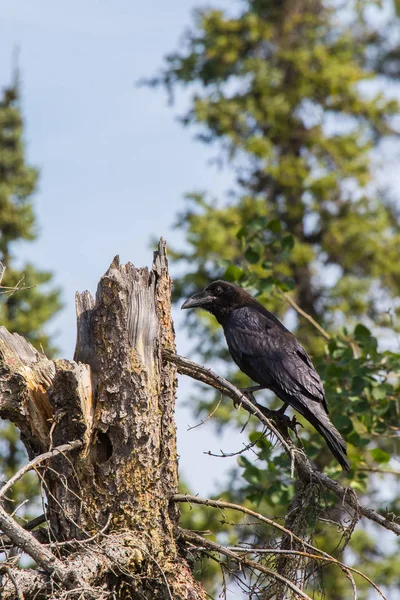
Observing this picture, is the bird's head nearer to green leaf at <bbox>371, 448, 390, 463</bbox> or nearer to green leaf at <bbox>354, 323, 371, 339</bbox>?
green leaf at <bbox>354, 323, 371, 339</bbox>

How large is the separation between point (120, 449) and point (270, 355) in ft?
8.23

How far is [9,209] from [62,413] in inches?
419

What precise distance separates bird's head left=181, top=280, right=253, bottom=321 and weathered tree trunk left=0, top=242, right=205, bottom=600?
2967mm

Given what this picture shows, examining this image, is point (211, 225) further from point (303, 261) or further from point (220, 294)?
point (220, 294)

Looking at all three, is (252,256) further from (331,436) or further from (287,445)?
(287,445)

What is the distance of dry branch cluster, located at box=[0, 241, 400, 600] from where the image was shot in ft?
14.1

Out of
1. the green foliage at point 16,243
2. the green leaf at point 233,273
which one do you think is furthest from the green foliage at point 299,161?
the green leaf at point 233,273

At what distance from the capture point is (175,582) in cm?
439

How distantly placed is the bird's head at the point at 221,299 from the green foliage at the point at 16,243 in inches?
223

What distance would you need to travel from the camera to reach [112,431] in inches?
175

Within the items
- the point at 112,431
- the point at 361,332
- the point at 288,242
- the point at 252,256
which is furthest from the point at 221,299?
the point at 112,431

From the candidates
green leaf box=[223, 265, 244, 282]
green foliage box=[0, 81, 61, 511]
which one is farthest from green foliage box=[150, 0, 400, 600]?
green leaf box=[223, 265, 244, 282]

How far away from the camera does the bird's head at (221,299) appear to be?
25.0 ft

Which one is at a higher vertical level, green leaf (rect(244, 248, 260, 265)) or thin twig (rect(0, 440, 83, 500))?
green leaf (rect(244, 248, 260, 265))
